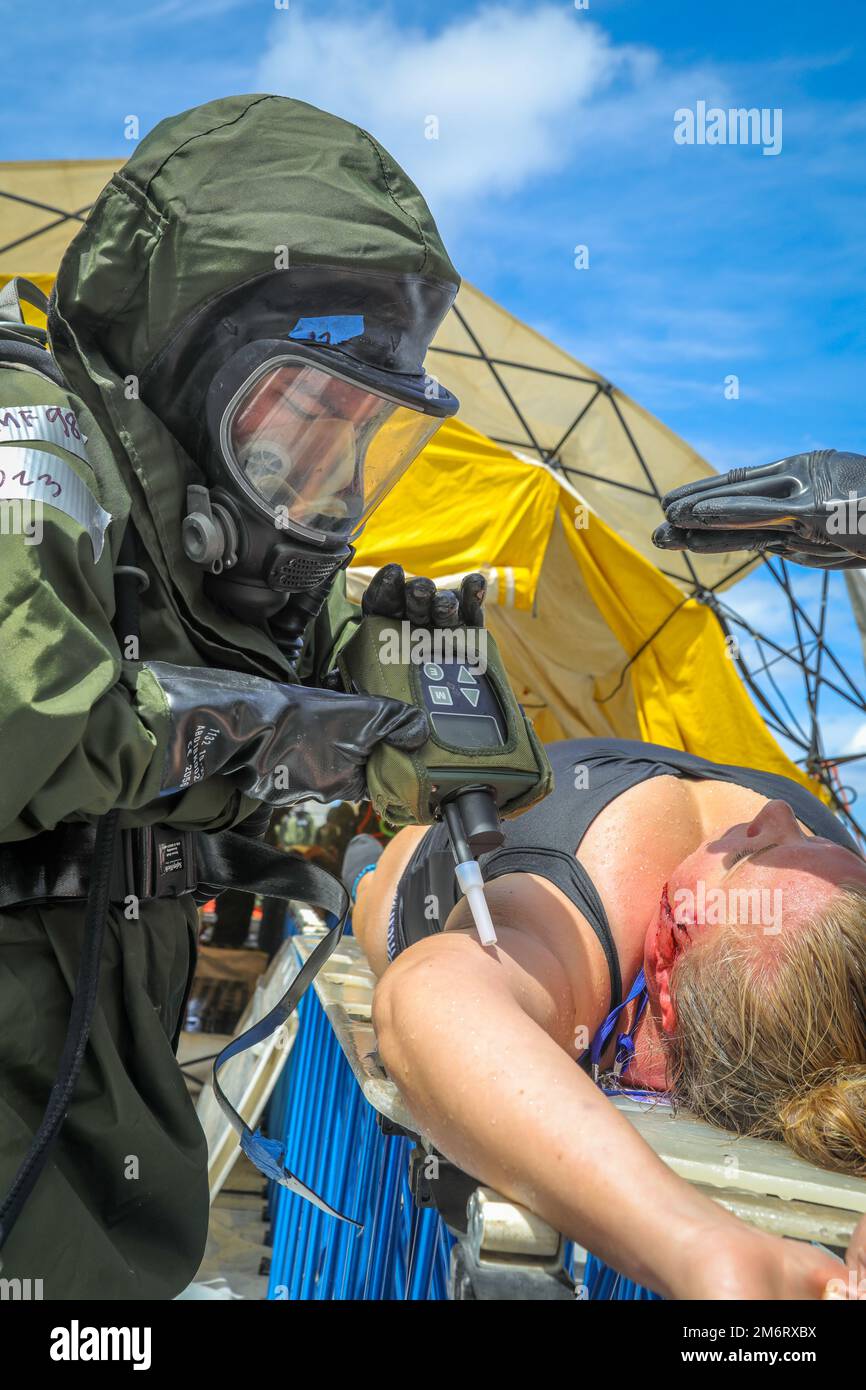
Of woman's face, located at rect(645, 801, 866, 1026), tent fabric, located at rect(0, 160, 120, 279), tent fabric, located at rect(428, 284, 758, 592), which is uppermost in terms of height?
tent fabric, located at rect(0, 160, 120, 279)

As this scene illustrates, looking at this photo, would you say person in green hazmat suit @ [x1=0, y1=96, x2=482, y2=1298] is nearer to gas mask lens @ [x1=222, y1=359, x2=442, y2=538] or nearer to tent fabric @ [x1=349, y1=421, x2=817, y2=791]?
gas mask lens @ [x1=222, y1=359, x2=442, y2=538]

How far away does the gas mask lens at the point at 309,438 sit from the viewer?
1528 millimetres

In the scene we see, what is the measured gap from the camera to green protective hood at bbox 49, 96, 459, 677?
148cm

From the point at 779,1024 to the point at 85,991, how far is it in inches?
41.0

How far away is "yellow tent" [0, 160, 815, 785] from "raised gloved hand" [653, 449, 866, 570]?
3.78m

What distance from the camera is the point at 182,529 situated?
1512mm

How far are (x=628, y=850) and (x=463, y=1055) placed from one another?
0.90m

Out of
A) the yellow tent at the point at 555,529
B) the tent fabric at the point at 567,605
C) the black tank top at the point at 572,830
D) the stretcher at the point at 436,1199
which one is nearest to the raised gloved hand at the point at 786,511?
the black tank top at the point at 572,830

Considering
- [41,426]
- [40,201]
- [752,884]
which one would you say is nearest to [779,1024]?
[752,884]

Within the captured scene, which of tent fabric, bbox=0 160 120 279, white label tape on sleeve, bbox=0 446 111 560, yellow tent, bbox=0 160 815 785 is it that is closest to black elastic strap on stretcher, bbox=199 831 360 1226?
white label tape on sleeve, bbox=0 446 111 560

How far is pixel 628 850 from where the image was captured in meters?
2.16

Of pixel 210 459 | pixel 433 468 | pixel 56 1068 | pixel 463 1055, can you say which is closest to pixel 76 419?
pixel 210 459

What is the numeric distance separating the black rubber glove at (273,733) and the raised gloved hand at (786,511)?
0.73 meters
